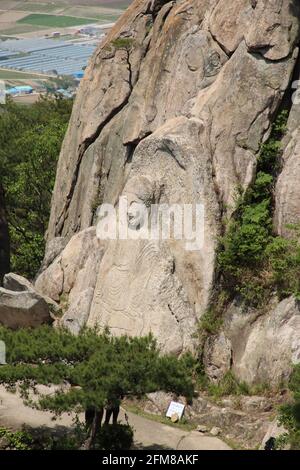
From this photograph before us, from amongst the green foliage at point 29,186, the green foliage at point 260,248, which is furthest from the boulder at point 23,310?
the green foliage at point 29,186

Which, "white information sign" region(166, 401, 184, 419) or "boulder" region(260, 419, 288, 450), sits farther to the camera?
"white information sign" region(166, 401, 184, 419)

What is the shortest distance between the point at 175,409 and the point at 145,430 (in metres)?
1.03

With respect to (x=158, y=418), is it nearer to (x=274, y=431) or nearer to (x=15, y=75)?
(x=274, y=431)

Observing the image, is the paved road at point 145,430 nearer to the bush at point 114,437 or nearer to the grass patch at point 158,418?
the grass patch at point 158,418

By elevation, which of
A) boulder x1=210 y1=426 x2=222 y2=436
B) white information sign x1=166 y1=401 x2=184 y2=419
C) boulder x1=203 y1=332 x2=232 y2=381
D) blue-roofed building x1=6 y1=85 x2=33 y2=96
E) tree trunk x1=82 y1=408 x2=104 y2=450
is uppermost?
blue-roofed building x1=6 y1=85 x2=33 y2=96

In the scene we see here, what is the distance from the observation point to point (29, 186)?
43.7 meters

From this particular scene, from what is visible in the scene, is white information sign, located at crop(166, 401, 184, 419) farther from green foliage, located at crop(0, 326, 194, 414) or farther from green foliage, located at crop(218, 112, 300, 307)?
green foliage, located at crop(218, 112, 300, 307)

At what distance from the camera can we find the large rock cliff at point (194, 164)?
79.2 ft

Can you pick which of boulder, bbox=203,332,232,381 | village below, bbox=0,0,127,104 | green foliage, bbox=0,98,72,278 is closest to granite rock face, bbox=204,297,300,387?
boulder, bbox=203,332,232,381

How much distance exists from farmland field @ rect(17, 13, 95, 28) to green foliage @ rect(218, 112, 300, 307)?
147 meters

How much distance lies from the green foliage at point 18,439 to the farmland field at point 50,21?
151 m

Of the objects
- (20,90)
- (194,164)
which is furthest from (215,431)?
(20,90)

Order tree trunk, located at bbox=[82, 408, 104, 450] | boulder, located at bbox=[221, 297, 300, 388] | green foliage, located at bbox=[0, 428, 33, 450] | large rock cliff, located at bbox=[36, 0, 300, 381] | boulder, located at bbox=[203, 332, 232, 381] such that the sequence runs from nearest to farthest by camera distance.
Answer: tree trunk, located at bbox=[82, 408, 104, 450], green foliage, located at bbox=[0, 428, 33, 450], boulder, located at bbox=[221, 297, 300, 388], boulder, located at bbox=[203, 332, 232, 381], large rock cliff, located at bbox=[36, 0, 300, 381]

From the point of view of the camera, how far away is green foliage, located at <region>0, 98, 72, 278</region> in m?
42.4
